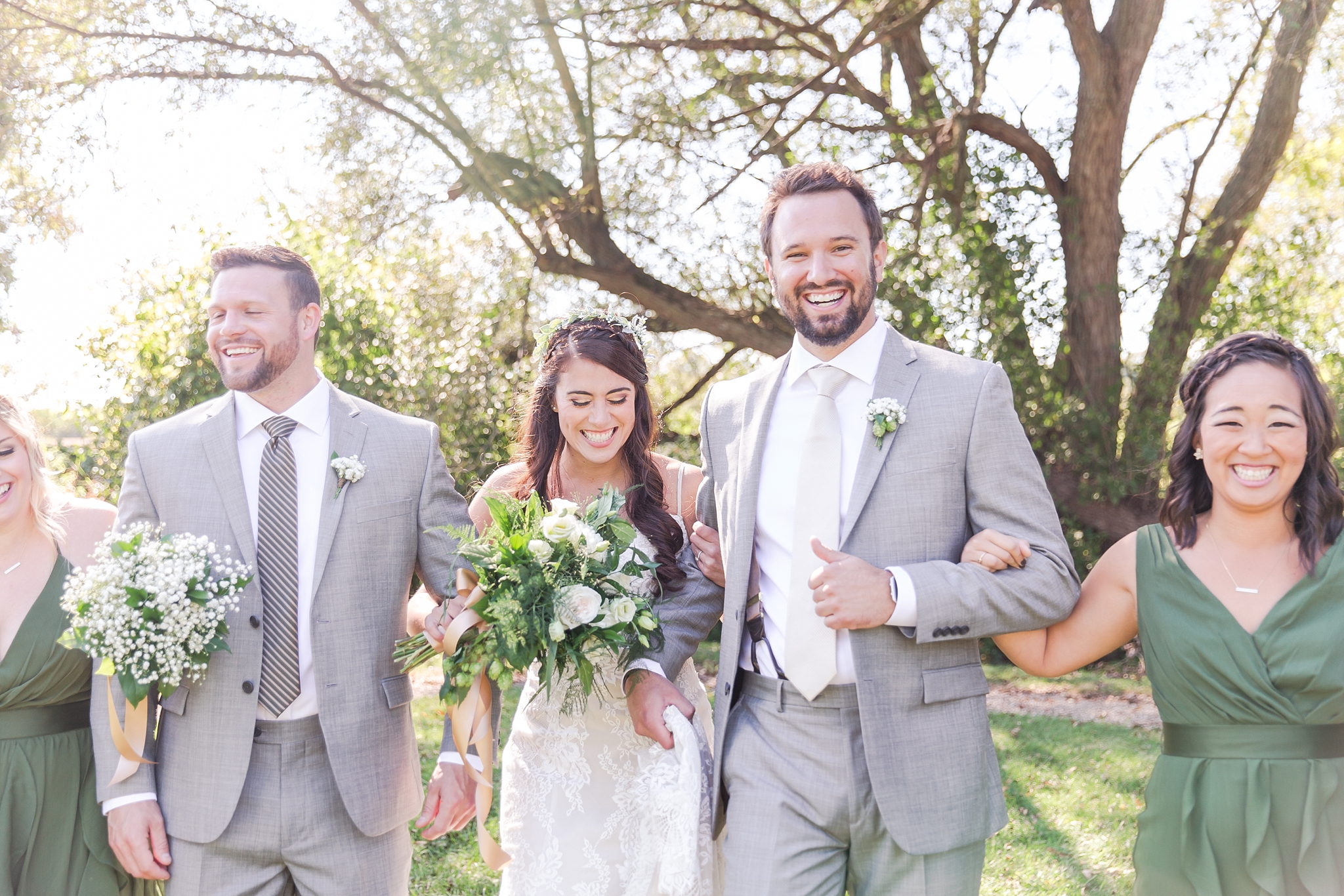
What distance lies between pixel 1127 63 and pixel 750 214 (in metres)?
3.87

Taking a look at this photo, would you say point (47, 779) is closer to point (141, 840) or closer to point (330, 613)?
point (141, 840)

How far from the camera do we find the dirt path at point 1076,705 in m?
9.55

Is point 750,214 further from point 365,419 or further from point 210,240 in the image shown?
point 365,419

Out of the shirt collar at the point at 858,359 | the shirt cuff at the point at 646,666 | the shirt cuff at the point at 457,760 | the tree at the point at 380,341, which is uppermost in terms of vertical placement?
the tree at the point at 380,341

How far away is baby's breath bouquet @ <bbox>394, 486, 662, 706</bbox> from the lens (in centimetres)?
320

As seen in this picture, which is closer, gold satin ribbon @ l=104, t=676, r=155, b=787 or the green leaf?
the green leaf

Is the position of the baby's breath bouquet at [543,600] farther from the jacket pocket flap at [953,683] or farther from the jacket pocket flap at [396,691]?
the jacket pocket flap at [953,683]

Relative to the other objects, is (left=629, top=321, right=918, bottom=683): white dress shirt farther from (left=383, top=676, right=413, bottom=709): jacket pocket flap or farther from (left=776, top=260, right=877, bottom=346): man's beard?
(left=383, top=676, right=413, bottom=709): jacket pocket flap

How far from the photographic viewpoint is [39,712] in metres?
3.65

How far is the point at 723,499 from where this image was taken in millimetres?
3607

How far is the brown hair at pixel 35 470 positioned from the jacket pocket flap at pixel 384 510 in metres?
1.22

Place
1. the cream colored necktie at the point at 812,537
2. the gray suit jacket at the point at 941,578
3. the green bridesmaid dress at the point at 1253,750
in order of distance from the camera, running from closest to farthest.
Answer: the green bridesmaid dress at the point at 1253,750
the gray suit jacket at the point at 941,578
the cream colored necktie at the point at 812,537

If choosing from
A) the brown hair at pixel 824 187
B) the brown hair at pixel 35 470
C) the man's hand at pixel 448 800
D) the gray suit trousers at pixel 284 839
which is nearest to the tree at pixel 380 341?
the brown hair at pixel 35 470

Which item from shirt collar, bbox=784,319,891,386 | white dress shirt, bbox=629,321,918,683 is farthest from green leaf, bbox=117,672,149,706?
shirt collar, bbox=784,319,891,386
